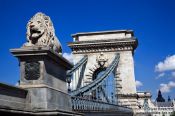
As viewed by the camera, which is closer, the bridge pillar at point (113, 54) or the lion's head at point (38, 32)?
the lion's head at point (38, 32)

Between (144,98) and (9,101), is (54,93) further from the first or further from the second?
(144,98)

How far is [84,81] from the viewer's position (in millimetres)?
32062

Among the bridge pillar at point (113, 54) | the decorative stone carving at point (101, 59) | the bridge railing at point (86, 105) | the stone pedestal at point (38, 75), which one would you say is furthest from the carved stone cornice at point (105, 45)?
the stone pedestal at point (38, 75)

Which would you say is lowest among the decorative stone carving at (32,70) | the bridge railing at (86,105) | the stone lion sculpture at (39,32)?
Result: the bridge railing at (86,105)

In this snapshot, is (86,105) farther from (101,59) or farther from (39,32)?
(101,59)

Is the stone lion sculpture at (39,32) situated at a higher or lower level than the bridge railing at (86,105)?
higher

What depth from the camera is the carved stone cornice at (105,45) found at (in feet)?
105

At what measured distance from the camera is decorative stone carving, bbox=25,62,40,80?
7.29m

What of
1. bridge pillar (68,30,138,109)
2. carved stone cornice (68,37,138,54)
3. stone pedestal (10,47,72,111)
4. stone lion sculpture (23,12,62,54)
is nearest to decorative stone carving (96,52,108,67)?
bridge pillar (68,30,138,109)

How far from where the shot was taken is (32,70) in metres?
7.37

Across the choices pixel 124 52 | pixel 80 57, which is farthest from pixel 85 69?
pixel 124 52

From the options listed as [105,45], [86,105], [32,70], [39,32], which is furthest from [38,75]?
[105,45]

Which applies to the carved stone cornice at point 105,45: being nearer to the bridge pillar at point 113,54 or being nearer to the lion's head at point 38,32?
the bridge pillar at point 113,54

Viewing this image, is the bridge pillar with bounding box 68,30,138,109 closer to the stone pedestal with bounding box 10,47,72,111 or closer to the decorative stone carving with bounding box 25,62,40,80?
the stone pedestal with bounding box 10,47,72,111
